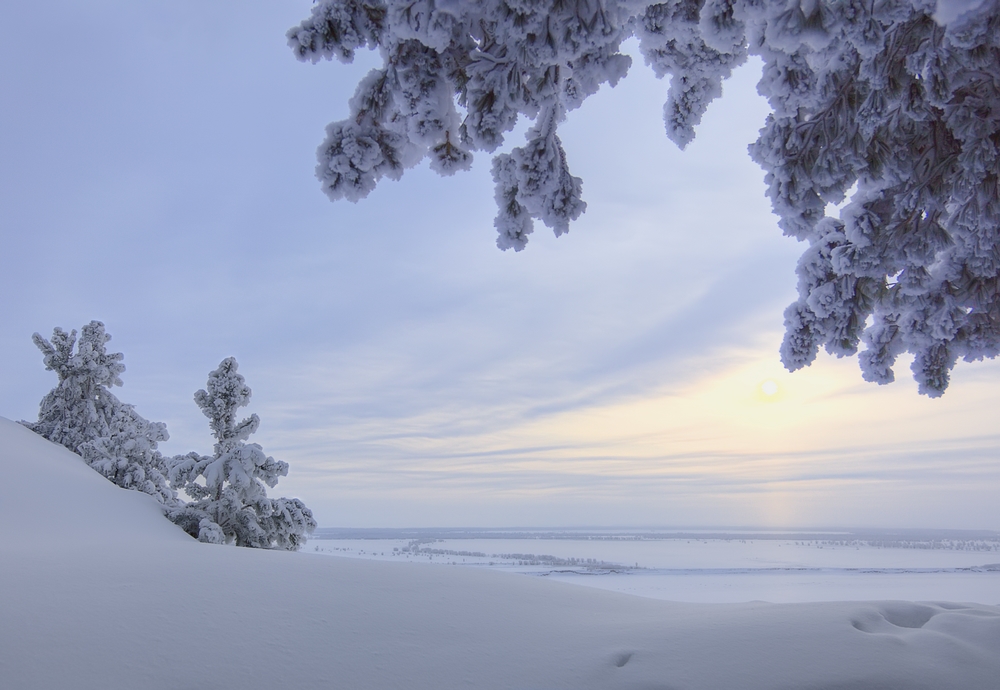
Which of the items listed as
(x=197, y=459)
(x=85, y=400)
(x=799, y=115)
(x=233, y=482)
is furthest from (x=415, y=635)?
(x=85, y=400)

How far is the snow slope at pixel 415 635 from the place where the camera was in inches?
129

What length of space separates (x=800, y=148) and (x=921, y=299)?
7.48ft

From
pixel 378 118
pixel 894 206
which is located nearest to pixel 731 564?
pixel 894 206

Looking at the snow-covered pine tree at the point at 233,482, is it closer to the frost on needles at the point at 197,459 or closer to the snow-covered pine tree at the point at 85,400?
the frost on needles at the point at 197,459

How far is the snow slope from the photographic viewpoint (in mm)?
3273

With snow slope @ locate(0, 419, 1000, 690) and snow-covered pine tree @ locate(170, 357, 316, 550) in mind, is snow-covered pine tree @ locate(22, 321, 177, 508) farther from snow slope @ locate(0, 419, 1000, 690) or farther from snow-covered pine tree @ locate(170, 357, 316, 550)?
snow slope @ locate(0, 419, 1000, 690)

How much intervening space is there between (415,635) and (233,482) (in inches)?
442

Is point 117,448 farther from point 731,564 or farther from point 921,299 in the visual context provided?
point 731,564

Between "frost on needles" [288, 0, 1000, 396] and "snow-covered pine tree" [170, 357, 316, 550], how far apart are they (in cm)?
1181

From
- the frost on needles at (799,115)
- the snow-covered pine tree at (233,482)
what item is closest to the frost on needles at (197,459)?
the snow-covered pine tree at (233,482)

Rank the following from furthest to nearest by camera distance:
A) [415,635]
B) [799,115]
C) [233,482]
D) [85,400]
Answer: [85,400] < [233,482] < [799,115] < [415,635]

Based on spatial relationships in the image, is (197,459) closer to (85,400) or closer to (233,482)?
(233,482)

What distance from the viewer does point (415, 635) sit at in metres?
3.98

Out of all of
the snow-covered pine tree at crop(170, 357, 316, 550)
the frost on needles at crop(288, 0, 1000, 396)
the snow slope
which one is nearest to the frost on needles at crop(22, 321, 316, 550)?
the snow-covered pine tree at crop(170, 357, 316, 550)
